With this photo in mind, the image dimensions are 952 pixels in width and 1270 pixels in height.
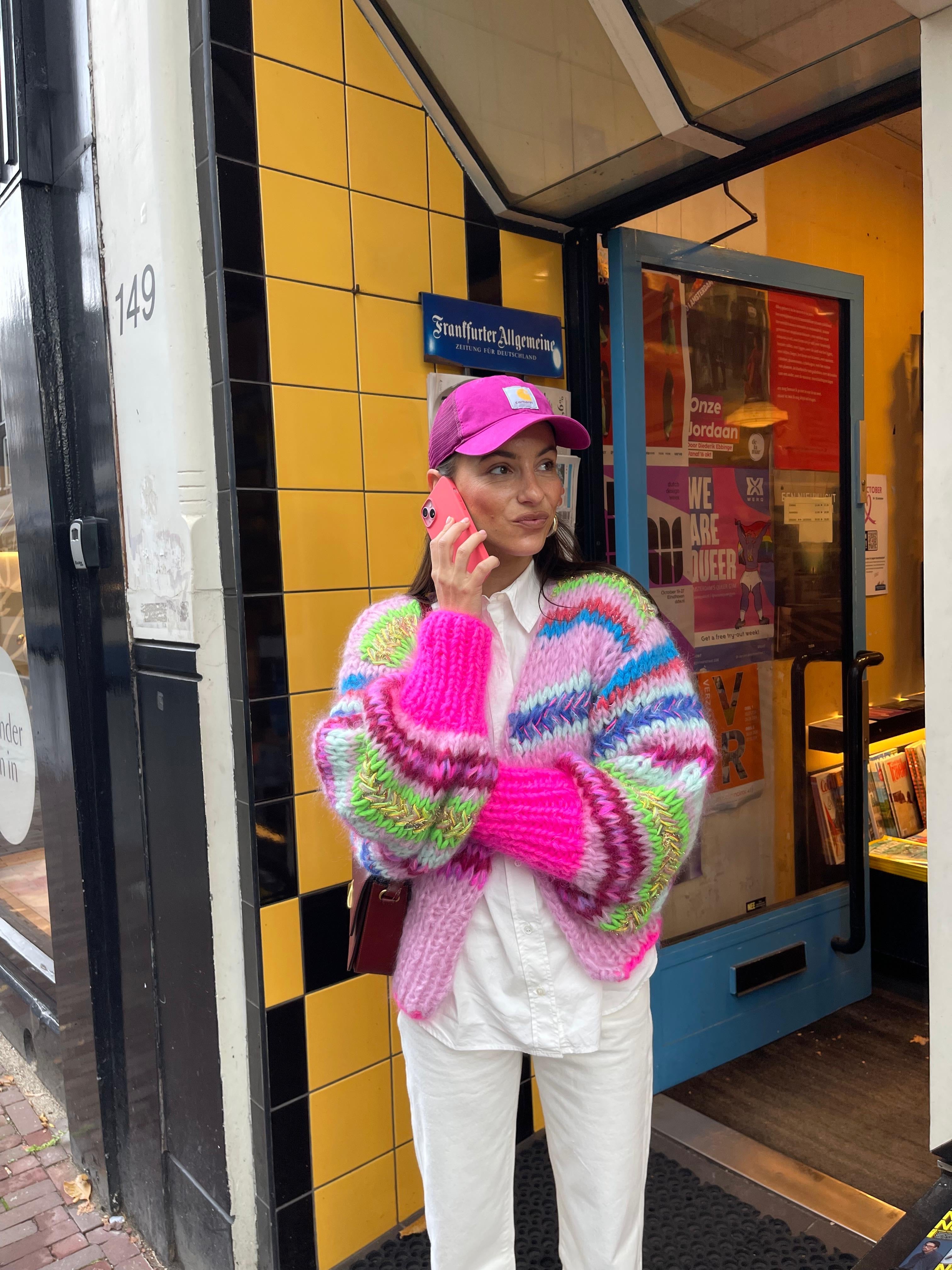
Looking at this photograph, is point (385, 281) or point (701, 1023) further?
point (701, 1023)

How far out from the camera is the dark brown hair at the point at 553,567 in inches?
64.4

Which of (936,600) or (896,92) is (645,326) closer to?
(896,92)

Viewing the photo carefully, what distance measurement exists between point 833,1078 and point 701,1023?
1.64 ft

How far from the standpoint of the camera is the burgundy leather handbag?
152 centimetres

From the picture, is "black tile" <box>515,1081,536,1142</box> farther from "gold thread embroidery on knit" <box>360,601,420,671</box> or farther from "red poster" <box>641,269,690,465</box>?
"red poster" <box>641,269,690,465</box>

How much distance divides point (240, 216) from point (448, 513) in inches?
38.3

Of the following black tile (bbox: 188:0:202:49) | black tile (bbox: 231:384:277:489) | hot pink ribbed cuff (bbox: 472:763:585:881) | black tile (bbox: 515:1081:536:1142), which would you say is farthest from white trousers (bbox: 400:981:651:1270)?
black tile (bbox: 188:0:202:49)

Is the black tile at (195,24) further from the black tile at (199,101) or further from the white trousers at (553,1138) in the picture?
the white trousers at (553,1138)

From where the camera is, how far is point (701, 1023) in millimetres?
2930

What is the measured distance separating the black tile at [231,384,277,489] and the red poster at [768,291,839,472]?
6.31 feet

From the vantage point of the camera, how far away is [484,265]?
2.41 metres

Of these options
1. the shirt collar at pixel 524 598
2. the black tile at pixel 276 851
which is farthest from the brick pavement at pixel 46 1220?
the shirt collar at pixel 524 598

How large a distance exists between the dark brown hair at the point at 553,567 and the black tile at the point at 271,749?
0.54 meters

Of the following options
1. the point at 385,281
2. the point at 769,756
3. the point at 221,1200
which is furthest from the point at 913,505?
the point at 221,1200
